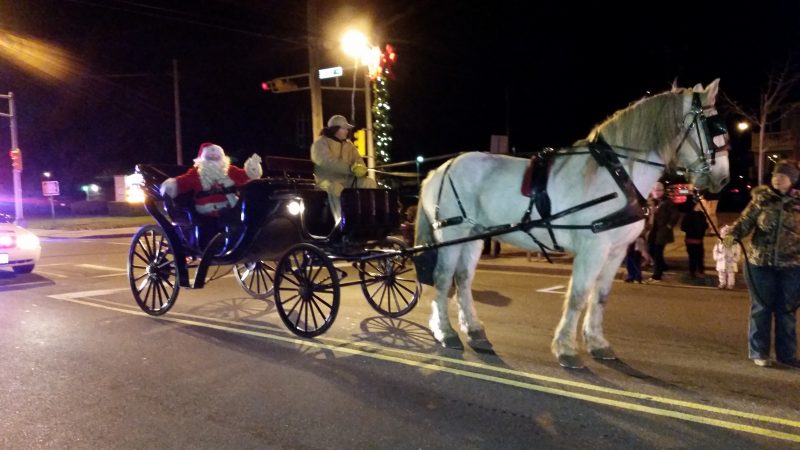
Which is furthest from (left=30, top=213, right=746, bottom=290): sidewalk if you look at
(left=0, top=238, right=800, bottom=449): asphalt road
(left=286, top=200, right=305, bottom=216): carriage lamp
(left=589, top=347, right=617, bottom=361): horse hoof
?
(left=286, top=200, right=305, bottom=216): carriage lamp

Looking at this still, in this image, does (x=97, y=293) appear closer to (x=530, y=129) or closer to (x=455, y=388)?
(x=455, y=388)

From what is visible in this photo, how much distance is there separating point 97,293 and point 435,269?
640 centimetres

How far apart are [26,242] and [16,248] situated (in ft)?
0.94

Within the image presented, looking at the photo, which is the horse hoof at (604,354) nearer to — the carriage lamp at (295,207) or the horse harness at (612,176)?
the horse harness at (612,176)

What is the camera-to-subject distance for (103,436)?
402 cm

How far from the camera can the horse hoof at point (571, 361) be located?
16.7ft

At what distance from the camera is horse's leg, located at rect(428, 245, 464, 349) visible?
5949 millimetres

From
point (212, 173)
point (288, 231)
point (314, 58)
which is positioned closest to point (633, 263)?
point (288, 231)

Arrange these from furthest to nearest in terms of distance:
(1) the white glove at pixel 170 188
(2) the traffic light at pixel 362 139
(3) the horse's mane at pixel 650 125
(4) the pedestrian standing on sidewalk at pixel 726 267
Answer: (2) the traffic light at pixel 362 139
(4) the pedestrian standing on sidewalk at pixel 726 267
(1) the white glove at pixel 170 188
(3) the horse's mane at pixel 650 125

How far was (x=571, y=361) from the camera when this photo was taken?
510cm

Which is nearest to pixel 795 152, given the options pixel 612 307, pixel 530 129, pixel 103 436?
pixel 530 129

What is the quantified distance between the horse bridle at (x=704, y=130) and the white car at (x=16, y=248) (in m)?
11.5

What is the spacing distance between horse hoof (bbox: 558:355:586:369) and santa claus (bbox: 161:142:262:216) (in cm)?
425

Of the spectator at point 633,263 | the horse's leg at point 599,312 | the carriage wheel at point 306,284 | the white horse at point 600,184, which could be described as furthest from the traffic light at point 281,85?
the horse's leg at point 599,312
